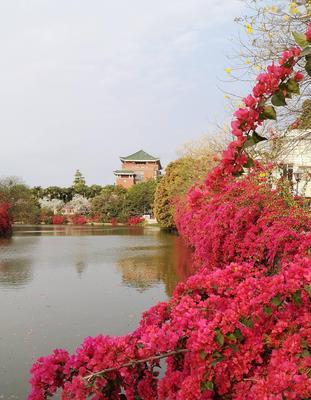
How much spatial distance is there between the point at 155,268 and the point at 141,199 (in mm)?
33895

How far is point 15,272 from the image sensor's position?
1130 cm

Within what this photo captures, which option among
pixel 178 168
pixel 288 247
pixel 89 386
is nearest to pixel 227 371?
pixel 89 386

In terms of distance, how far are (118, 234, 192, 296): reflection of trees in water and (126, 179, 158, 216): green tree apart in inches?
1152

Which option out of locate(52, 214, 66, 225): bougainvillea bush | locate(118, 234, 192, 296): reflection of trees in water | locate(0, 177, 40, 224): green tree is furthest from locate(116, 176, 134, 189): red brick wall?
locate(118, 234, 192, 296): reflection of trees in water

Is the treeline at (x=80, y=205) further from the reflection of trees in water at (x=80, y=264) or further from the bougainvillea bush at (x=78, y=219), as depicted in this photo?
the reflection of trees in water at (x=80, y=264)

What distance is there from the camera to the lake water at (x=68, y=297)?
5207 mm

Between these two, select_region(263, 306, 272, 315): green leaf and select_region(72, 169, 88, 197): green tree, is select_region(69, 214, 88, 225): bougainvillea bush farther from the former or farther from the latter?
select_region(263, 306, 272, 315): green leaf

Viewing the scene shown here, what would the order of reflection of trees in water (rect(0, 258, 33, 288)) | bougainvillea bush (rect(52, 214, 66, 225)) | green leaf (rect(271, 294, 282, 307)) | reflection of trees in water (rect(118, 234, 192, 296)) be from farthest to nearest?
bougainvillea bush (rect(52, 214, 66, 225)) → reflection of trees in water (rect(0, 258, 33, 288)) → reflection of trees in water (rect(118, 234, 192, 296)) → green leaf (rect(271, 294, 282, 307))

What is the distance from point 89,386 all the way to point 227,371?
2.32ft

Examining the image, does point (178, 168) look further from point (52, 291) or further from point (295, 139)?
point (295, 139)

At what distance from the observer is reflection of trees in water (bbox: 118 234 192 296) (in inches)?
376

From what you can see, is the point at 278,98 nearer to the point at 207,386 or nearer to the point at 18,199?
the point at 207,386

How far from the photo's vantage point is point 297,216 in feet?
17.4

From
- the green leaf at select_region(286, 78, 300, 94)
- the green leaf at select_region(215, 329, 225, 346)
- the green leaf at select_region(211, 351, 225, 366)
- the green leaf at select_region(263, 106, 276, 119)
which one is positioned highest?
the green leaf at select_region(286, 78, 300, 94)
